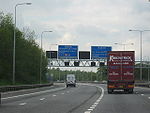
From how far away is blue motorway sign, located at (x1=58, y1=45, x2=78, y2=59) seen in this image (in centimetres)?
8712

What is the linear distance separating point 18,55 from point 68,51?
1086 centimetres

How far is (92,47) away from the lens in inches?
3433

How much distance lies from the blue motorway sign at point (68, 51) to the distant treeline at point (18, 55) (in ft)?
21.6

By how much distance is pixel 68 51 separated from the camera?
287ft

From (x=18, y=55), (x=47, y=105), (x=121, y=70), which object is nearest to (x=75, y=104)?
(x=47, y=105)

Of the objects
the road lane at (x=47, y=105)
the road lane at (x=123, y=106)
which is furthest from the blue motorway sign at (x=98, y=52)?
the road lane at (x=123, y=106)

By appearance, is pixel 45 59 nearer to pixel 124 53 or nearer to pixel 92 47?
pixel 92 47

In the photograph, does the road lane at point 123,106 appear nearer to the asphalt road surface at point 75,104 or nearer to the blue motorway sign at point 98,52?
the asphalt road surface at point 75,104

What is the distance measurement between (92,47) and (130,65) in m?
43.7

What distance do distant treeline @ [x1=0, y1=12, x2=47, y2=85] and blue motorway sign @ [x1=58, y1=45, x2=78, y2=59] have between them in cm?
659

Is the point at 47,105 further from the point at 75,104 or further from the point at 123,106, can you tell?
the point at 123,106

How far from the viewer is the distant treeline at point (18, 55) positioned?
76.1 meters

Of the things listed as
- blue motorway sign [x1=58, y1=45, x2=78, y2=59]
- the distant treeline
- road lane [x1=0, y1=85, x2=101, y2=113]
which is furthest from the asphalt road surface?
blue motorway sign [x1=58, y1=45, x2=78, y2=59]

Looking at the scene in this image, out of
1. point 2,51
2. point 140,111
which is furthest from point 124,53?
point 2,51
